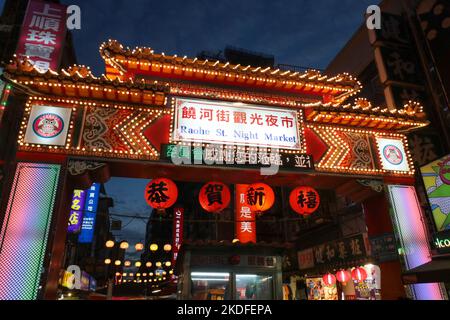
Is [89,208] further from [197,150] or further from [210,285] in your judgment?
[197,150]

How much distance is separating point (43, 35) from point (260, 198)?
10.0m

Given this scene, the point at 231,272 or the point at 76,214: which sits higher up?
the point at 76,214

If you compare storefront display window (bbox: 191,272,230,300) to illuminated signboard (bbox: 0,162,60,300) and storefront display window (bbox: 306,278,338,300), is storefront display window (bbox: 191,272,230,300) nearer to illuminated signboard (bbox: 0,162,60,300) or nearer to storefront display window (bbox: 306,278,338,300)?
illuminated signboard (bbox: 0,162,60,300)

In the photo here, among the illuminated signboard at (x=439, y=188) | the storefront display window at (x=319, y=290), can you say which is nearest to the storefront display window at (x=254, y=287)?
the illuminated signboard at (x=439, y=188)

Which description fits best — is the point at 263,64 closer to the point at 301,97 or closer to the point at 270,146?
the point at 301,97

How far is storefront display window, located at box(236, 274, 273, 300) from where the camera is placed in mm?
9852

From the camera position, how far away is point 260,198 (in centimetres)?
872

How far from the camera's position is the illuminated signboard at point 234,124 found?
8.66 meters

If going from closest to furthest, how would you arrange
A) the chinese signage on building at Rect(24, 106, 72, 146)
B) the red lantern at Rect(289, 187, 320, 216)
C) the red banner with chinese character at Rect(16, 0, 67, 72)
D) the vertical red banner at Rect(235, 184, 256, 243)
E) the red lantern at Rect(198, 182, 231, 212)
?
1. the chinese signage on building at Rect(24, 106, 72, 146)
2. the red lantern at Rect(198, 182, 231, 212)
3. the red lantern at Rect(289, 187, 320, 216)
4. the red banner with chinese character at Rect(16, 0, 67, 72)
5. the vertical red banner at Rect(235, 184, 256, 243)

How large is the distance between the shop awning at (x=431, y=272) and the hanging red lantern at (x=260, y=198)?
12.2ft

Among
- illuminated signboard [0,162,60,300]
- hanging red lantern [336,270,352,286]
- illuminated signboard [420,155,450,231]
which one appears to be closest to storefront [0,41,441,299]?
illuminated signboard [0,162,60,300]

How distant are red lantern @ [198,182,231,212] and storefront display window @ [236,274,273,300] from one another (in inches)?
115

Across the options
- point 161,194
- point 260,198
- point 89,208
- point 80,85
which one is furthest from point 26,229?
point 89,208

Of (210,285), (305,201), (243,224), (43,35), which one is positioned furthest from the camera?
(243,224)
